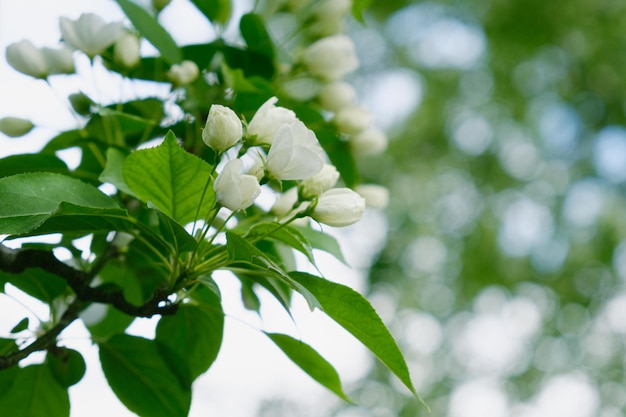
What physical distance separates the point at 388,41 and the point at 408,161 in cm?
102

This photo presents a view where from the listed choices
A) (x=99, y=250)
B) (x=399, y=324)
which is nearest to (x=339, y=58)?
(x=99, y=250)

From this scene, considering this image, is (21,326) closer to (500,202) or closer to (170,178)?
(170,178)

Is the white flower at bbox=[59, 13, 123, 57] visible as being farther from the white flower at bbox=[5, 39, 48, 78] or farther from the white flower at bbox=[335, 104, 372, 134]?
the white flower at bbox=[335, 104, 372, 134]

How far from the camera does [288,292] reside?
2.46ft

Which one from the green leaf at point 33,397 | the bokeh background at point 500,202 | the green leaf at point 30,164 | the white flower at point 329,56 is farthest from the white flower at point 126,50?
the bokeh background at point 500,202

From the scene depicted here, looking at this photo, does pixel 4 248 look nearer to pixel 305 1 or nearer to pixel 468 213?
pixel 305 1

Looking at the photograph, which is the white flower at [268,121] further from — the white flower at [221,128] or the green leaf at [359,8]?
the green leaf at [359,8]

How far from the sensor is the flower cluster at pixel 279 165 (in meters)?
0.55

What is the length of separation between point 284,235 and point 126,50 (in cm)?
31

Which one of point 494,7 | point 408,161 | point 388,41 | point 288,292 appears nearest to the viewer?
point 288,292

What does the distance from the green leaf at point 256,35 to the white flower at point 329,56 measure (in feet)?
0.21

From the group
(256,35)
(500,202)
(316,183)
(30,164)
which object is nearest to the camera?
(316,183)

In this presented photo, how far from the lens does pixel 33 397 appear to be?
0.73 m

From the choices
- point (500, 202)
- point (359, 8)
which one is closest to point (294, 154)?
point (359, 8)
